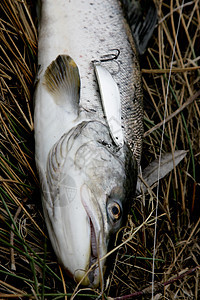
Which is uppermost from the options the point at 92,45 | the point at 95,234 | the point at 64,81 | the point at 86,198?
the point at 92,45

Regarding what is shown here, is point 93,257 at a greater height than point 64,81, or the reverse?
point 64,81

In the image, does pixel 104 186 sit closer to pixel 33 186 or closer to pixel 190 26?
pixel 33 186

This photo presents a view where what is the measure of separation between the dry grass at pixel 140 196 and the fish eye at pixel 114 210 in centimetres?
18

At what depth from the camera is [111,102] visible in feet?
6.41

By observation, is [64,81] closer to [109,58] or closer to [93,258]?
[109,58]

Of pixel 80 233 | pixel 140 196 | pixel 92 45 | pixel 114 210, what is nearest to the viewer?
pixel 80 233

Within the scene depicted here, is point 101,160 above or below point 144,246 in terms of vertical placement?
above

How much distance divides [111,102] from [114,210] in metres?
0.62

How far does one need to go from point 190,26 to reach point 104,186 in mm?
1972

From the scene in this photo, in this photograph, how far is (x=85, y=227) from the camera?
5.55ft

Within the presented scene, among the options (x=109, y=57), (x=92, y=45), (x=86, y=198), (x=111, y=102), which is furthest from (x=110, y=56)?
(x=86, y=198)

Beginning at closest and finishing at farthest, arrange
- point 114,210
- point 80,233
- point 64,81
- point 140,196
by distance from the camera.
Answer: point 80,233, point 114,210, point 64,81, point 140,196

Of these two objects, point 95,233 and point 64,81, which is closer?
point 95,233

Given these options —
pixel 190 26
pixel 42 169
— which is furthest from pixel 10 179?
pixel 190 26
